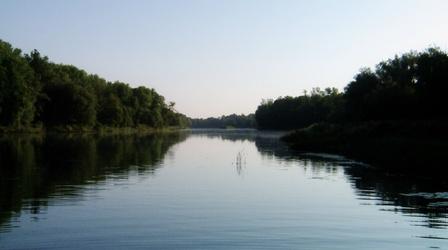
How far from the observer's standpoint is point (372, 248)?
682 inches

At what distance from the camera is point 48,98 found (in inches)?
5625

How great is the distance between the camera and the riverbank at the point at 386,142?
5208cm

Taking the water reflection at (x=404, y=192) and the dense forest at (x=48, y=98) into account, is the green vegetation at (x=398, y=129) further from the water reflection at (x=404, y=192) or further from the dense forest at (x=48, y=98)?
the dense forest at (x=48, y=98)

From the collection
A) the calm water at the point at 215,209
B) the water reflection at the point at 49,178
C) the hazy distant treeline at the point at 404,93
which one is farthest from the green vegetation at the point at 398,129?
the water reflection at the point at 49,178

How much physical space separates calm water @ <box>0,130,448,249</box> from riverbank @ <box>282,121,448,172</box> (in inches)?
438

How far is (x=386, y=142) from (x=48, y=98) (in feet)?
309

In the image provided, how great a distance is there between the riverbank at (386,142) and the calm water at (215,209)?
36.5 feet

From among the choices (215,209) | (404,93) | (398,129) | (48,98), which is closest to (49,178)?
(215,209)

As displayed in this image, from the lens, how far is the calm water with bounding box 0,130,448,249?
17.9 m

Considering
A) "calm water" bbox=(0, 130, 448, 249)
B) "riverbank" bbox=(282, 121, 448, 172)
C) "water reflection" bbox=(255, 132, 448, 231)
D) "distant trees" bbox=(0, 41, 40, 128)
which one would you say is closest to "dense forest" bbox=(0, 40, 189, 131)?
"distant trees" bbox=(0, 41, 40, 128)

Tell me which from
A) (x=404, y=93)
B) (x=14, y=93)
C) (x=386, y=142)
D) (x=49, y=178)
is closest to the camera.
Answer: (x=49, y=178)

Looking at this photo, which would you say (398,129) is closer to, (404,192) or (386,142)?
(386,142)

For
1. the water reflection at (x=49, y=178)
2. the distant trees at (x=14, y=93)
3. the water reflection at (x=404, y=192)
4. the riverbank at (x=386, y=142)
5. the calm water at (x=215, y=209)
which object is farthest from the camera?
the distant trees at (x=14, y=93)

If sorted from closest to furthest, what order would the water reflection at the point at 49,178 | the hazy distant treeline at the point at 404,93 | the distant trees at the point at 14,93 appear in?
the water reflection at the point at 49,178
the hazy distant treeline at the point at 404,93
the distant trees at the point at 14,93
